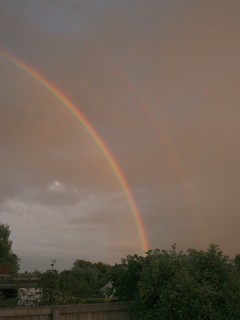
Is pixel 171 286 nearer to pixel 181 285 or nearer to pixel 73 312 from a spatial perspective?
pixel 181 285

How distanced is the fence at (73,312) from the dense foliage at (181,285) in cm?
53

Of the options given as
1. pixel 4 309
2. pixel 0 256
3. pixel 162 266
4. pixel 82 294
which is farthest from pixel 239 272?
pixel 0 256

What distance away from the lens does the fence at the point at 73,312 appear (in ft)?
37.6

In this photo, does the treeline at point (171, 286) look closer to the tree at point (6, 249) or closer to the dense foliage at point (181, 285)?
the dense foliage at point (181, 285)

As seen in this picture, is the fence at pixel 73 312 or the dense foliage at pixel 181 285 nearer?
the fence at pixel 73 312

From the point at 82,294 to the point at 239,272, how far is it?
599 centimetres

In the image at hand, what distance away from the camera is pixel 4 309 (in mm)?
11352

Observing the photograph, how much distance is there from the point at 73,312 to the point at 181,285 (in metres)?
3.22

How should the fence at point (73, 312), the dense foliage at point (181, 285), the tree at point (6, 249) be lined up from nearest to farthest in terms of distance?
1. the fence at point (73, 312)
2. the dense foliage at point (181, 285)
3. the tree at point (6, 249)

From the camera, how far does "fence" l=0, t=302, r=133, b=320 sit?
11469 mm

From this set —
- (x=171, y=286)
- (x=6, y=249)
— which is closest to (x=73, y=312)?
(x=171, y=286)

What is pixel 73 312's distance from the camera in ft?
39.9

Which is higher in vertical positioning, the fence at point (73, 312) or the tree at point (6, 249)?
the tree at point (6, 249)

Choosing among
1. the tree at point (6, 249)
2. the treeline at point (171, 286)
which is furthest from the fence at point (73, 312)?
the tree at point (6, 249)
